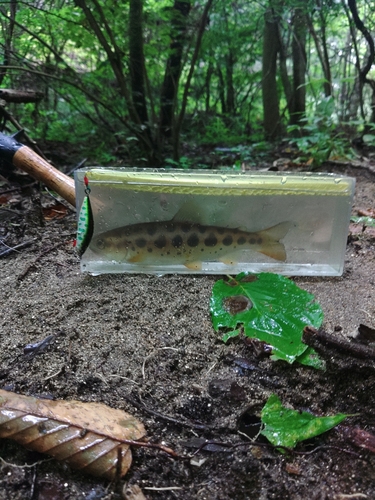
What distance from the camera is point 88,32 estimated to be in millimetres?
3695

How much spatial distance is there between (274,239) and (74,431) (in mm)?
1275

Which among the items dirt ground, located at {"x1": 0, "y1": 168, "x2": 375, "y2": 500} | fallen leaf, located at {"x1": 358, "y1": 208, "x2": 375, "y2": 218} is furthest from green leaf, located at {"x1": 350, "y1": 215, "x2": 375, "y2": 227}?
dirt ground, located at {"x1": 0, "y1": 168, "x2": 375, "y2": 500}

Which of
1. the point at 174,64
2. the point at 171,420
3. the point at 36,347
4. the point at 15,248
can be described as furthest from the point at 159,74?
the point at 171,420

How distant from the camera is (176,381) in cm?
116

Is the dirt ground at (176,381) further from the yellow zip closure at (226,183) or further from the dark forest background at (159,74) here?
the dark forest background at (159,74)

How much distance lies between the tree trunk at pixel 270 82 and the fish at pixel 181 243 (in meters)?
5.02

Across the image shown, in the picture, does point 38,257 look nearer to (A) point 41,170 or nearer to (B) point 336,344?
(A) point 41,170

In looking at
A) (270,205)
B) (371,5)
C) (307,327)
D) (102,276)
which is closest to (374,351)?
(307,327)

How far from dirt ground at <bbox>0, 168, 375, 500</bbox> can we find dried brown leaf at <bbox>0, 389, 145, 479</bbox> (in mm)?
28

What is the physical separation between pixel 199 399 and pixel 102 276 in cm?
87

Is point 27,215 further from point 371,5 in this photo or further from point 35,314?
point 371,5

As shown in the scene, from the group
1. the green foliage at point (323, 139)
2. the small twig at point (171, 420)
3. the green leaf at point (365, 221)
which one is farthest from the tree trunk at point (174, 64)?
the small twig at point (171, 420)

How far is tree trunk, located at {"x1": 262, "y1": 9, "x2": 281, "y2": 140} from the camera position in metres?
5.98

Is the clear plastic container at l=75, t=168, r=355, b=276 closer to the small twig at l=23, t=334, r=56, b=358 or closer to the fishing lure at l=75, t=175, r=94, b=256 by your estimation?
the fishing lure at l=75, t=175, r=94, b=256
